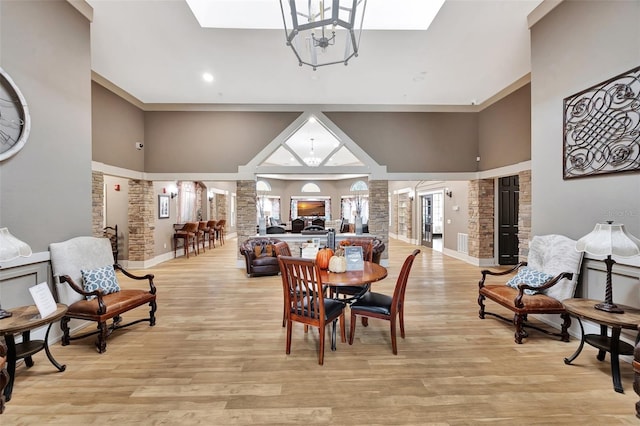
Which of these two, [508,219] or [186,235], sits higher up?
[508,219]

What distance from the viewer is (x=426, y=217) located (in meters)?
9.97

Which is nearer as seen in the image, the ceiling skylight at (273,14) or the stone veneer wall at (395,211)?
the ceiling skylight at (273,14)

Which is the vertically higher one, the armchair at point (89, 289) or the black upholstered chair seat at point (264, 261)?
the armchair at point (89, 289)

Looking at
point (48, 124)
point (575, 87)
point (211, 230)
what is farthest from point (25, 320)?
point (211, 230)

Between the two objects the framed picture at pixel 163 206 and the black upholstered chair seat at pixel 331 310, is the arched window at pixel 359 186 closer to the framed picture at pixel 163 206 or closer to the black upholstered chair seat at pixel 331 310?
the framed picture at pixel 163 206

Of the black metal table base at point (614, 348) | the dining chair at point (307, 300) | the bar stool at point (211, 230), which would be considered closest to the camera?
the black metal table base at point (614, 348)

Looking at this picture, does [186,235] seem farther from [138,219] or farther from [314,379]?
[314,379]

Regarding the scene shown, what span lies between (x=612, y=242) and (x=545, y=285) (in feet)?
2.65

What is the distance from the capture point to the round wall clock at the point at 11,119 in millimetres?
2412

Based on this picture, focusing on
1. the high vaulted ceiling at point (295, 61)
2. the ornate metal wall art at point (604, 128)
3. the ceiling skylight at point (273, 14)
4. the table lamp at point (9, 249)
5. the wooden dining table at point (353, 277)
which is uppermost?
the ceiling skylight at point (273, 14)

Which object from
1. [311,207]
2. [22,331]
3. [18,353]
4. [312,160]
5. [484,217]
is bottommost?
[18,353]

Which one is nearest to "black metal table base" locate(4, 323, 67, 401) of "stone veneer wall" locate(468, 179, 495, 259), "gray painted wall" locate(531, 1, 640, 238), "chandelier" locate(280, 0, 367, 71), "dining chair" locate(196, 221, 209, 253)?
"chandelier" locate(280, 0, 367, 71)

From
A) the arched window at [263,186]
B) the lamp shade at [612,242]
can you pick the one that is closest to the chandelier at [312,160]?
the lamp shade at [612,242]

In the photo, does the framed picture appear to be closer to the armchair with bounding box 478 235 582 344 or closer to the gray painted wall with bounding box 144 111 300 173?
the gray painted wall with bounding box 144 111 300 173
